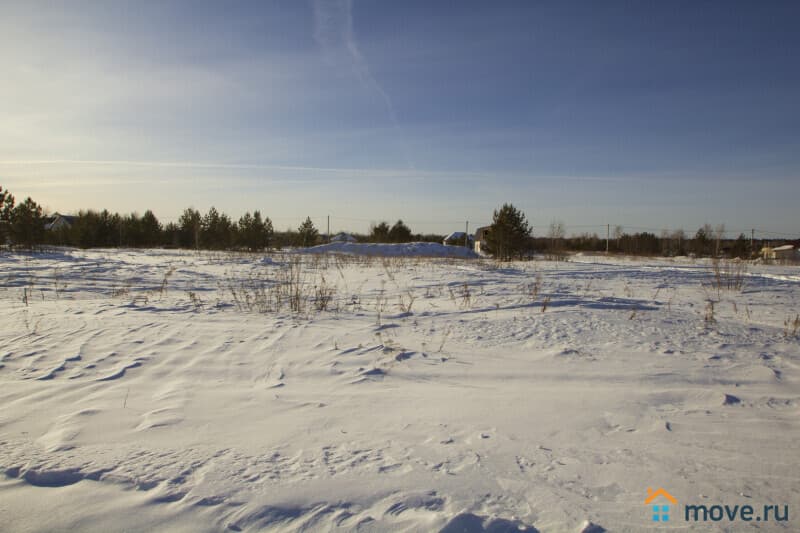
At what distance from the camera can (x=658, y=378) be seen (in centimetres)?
305

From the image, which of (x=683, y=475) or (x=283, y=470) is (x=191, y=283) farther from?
(x=683, y=475)

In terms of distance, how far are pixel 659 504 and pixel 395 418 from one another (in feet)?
4.55

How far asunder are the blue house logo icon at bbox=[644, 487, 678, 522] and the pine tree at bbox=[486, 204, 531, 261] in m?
24.7

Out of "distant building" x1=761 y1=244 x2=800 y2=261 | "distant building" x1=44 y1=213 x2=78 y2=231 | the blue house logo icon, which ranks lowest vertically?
the blue house logo icon

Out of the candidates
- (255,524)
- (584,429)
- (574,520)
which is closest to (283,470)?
(255,524)

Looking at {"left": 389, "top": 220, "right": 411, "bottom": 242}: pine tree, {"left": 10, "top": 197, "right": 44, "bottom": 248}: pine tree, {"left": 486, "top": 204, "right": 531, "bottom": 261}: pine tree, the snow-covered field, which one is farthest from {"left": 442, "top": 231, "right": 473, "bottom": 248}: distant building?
the snow-covered field

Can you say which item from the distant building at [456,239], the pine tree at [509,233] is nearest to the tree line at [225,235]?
the pine tree at [509,233]

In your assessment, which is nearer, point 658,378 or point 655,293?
point 658,378

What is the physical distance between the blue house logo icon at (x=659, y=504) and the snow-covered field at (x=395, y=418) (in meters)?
0.05

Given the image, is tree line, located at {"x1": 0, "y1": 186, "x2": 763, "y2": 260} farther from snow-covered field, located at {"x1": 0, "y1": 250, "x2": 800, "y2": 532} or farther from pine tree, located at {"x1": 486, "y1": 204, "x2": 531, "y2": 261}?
snow-covered field, located at {"x1": 0, "y1": 250, "x2": 800, "y2": 532}

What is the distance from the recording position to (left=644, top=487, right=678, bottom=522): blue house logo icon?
157cm

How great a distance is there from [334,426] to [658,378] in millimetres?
2526

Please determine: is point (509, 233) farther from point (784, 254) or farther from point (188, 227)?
point (188, 227)

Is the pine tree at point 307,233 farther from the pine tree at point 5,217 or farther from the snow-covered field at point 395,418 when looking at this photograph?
the snow-covered field at point 395,418
